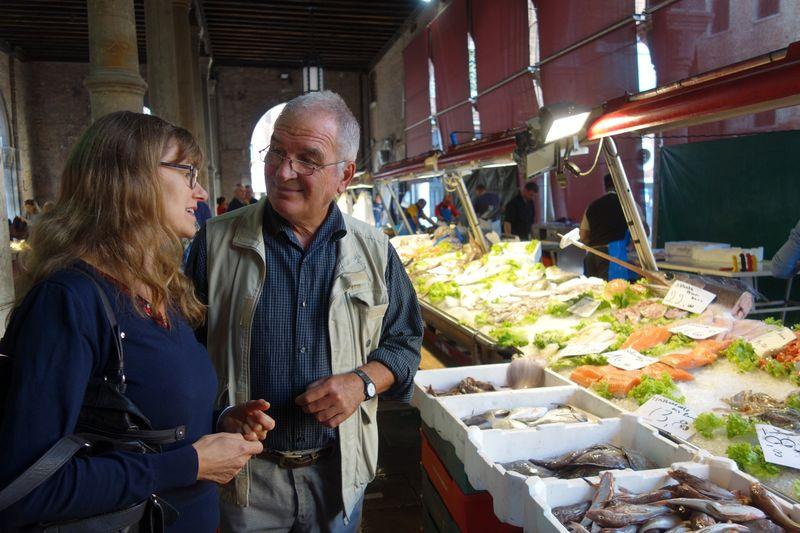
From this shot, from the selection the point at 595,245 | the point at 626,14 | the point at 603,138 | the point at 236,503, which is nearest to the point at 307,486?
the point at 236,503

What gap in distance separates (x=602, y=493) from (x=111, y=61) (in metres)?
5.95

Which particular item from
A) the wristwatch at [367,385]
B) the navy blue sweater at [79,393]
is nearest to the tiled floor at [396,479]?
the wristwatch at [367,385]

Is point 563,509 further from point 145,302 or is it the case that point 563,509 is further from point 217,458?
point 145,302

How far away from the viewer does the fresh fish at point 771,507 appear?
184 cm

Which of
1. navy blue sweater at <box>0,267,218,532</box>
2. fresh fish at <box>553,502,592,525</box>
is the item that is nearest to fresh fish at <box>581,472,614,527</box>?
fresh fish at <box>553,502,592,525</box>

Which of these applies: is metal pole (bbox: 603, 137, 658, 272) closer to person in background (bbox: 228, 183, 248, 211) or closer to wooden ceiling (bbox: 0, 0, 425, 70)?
person in background (bbox: 228, 183, 248, 211)

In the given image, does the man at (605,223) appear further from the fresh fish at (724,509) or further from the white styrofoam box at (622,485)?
the fresh fish at (724,509)

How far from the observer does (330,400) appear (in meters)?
1.87

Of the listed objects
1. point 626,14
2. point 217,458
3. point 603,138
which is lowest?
point 217,458

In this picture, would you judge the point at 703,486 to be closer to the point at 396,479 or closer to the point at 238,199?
the point at 396,479

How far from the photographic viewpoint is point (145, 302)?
58.0 inches

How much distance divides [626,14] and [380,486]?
296 inches

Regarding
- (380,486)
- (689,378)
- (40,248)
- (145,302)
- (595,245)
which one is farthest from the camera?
(595,245)

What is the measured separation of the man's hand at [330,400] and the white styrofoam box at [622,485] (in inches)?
27.4
